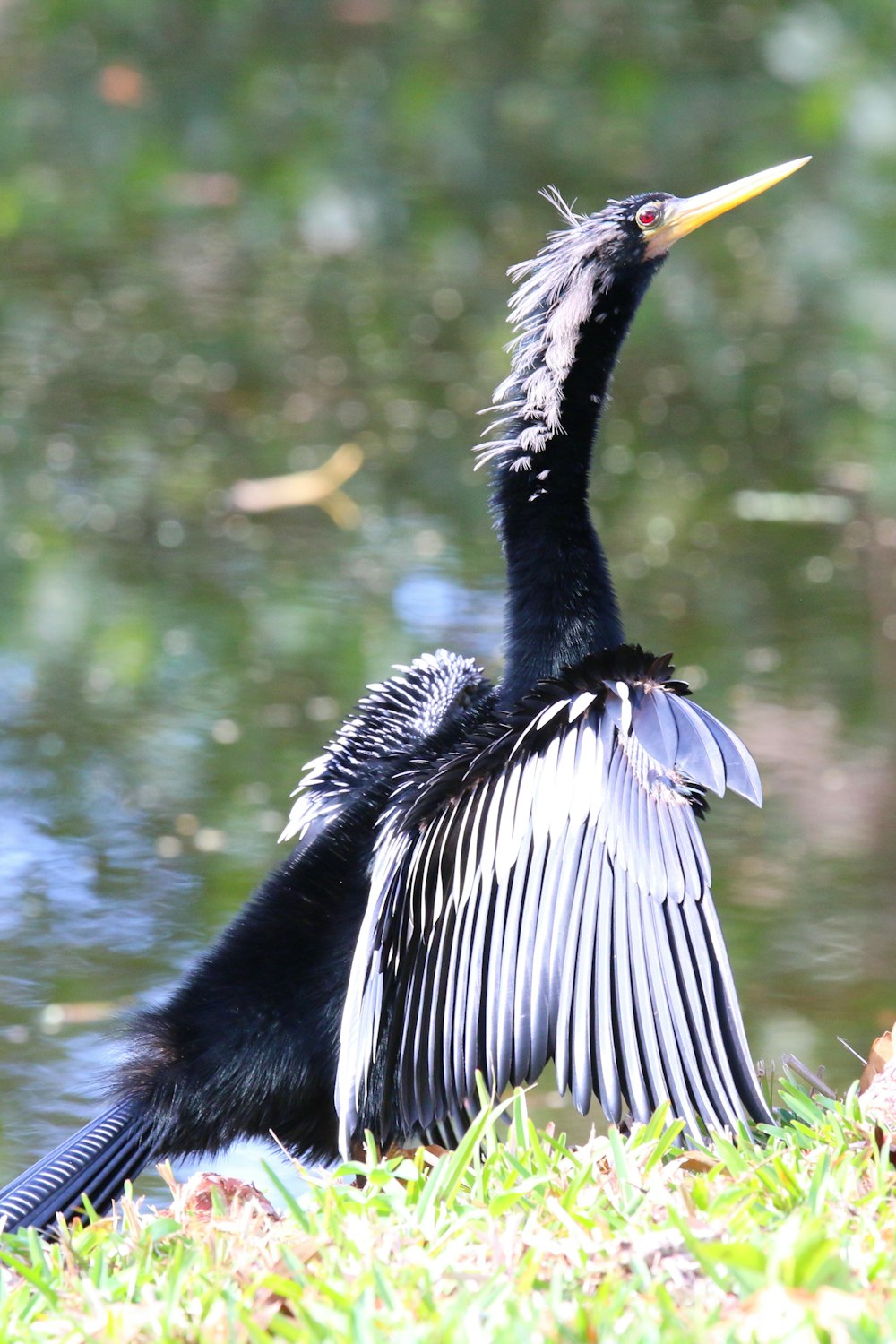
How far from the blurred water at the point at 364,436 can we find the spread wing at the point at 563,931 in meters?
1.10

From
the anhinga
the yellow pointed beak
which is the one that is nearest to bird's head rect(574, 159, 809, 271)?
the yellow pointed beak

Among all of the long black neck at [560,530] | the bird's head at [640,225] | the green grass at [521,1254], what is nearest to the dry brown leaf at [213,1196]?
the green grass at [521,1254]

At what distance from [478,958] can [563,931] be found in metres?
0.14

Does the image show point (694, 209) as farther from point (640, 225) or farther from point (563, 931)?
point (563, 931)

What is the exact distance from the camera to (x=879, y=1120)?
262 centimetres

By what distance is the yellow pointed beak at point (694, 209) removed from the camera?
357 cm

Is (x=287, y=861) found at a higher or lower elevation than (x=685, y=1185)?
higher

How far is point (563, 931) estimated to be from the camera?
2693 mm

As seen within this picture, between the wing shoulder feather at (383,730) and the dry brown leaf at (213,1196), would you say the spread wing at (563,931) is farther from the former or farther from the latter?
the wing shoulder feather at (383,730)

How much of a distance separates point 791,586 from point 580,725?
4088 mm

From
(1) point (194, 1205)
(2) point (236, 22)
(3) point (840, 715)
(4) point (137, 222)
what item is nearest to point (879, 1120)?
(1) point (194, 1205)

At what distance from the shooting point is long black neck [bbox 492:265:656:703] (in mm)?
3264

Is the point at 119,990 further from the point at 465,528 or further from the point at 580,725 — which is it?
the point at 465,528

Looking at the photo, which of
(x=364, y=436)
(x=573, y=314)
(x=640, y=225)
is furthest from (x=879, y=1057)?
(x=364, y=436)
